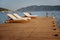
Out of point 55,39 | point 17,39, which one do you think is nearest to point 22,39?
point 17,39

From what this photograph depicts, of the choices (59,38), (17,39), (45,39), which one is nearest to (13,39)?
(17,39)

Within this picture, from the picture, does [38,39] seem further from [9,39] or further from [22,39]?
[9,39]

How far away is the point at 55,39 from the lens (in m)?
4.50

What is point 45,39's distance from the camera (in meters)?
4.51

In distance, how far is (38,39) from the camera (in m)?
4.55

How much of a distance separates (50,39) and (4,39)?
44.7 inches

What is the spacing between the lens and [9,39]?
4.56m

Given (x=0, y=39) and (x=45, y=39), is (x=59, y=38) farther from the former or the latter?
(x=0, y=39)

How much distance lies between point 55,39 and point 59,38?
0.52 feet

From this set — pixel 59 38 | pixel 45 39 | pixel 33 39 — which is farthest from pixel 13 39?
pixel 59 38

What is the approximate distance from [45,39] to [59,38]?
372 mm

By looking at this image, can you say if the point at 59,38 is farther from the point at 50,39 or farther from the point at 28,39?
the point at 28,39

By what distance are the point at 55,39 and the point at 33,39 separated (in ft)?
1.77

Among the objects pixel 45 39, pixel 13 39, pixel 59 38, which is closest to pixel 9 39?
pixel 13 39
